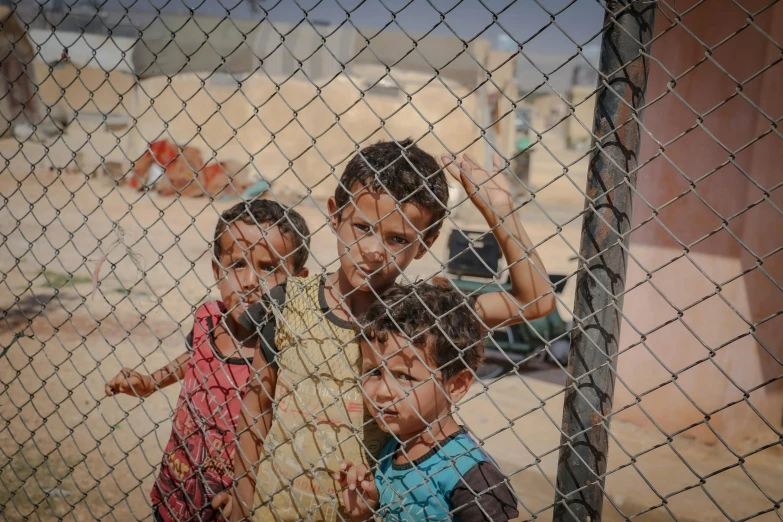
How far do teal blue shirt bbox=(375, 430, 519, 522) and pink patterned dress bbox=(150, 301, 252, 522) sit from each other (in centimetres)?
57

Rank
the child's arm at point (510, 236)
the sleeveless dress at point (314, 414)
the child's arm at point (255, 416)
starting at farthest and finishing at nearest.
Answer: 1. the child's arm at point (255, 416)
2. the sleeveless dress at point (314, 414)
3. the child's arm at point (510, 236)

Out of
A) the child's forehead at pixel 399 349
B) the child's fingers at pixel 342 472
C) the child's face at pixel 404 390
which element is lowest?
the child's fingers at pixel 342 472

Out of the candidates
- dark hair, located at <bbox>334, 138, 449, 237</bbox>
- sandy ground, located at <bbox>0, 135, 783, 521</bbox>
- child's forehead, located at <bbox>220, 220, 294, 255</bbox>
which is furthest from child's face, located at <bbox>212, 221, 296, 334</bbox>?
dark hair, located at <bbox>334, 138, 449, 237</bbox>

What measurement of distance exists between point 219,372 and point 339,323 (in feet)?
2.04

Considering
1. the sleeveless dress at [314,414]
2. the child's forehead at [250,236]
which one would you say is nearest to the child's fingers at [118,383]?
the child's forehead at [250,236]

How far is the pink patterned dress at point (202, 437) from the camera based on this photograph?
2008mm

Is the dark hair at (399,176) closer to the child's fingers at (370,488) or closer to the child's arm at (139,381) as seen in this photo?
the child's fingers at (370,488)

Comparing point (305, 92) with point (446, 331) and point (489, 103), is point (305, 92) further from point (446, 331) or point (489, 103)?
point (446, 331)

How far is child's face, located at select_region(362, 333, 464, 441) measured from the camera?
1.55m

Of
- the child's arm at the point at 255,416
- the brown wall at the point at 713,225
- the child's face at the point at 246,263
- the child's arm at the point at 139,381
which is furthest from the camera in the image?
the brown wall at the point at 713,225

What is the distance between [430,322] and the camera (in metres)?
1.59

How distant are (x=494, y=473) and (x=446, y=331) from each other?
343mm

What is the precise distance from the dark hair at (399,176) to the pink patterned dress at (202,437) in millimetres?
731

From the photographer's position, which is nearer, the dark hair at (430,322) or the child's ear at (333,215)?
the dark hair at (430,322)
